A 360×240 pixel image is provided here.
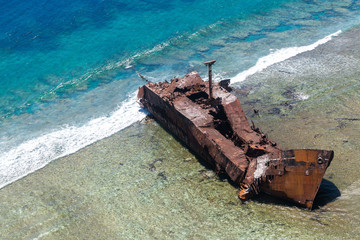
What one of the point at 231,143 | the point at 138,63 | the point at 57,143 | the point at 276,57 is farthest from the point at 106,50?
the point at 231,143

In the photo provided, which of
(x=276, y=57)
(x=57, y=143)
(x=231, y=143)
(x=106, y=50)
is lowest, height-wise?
(x=276, y=57)

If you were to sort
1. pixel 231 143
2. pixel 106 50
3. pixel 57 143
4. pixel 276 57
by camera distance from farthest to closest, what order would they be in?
pixel 106 50
pixel 276 57
pixel 57 143
pixel 231 143

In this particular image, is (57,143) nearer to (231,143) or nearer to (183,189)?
(183,189)

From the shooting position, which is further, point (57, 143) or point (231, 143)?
point (57, 143)

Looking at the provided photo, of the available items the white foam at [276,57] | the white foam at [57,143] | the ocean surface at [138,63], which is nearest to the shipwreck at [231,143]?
the ocean surface at [138,63]

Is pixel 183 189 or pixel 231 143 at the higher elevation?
pixel 231 143

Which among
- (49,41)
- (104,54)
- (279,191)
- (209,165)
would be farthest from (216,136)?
(49,41)

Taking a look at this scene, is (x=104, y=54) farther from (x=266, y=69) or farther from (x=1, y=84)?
(x=266, y=69)
